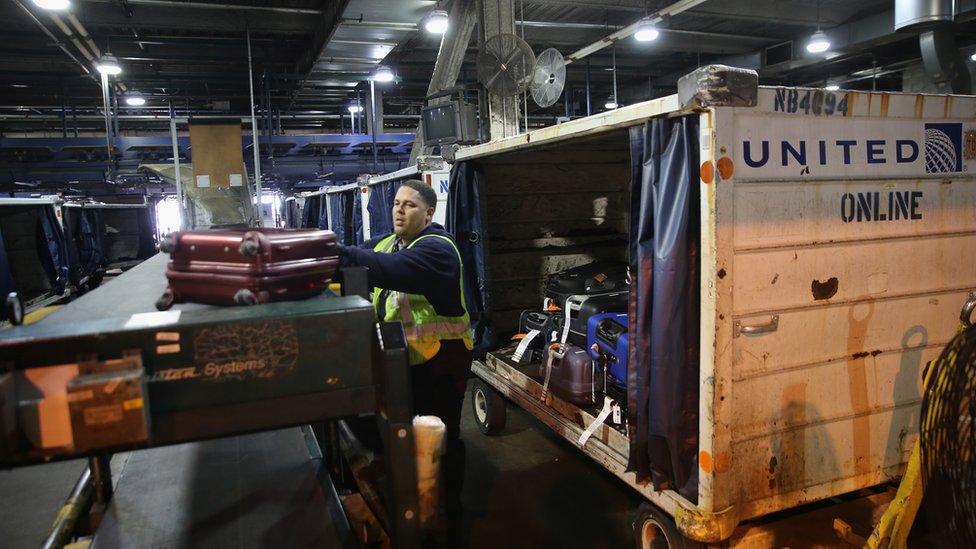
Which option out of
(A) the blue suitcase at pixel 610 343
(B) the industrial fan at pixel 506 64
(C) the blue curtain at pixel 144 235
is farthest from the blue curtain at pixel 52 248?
(A) the blue suitcase at pixel 610 343

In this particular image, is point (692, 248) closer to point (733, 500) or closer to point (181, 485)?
point (733, 500)

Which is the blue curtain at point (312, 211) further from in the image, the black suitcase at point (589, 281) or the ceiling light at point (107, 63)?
the black suitcase at point (589, 281)

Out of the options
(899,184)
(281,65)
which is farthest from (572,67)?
(899,184)

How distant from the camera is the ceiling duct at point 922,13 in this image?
6.90m

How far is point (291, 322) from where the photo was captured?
1.50m

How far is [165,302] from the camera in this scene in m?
1.80

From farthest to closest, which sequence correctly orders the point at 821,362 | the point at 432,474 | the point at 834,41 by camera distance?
the point at 834,41
the point at 821,362
the point at 432,474

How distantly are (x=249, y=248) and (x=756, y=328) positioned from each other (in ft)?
7.26

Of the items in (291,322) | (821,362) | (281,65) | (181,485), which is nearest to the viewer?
(291,322)

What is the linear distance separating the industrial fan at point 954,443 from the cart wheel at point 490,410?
377cm

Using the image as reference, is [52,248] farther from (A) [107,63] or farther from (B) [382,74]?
(B) [382,74]

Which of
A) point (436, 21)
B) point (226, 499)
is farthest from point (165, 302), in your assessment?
point (436, 21)

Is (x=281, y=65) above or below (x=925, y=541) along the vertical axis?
above

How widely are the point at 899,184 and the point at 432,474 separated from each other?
288 centimetres
